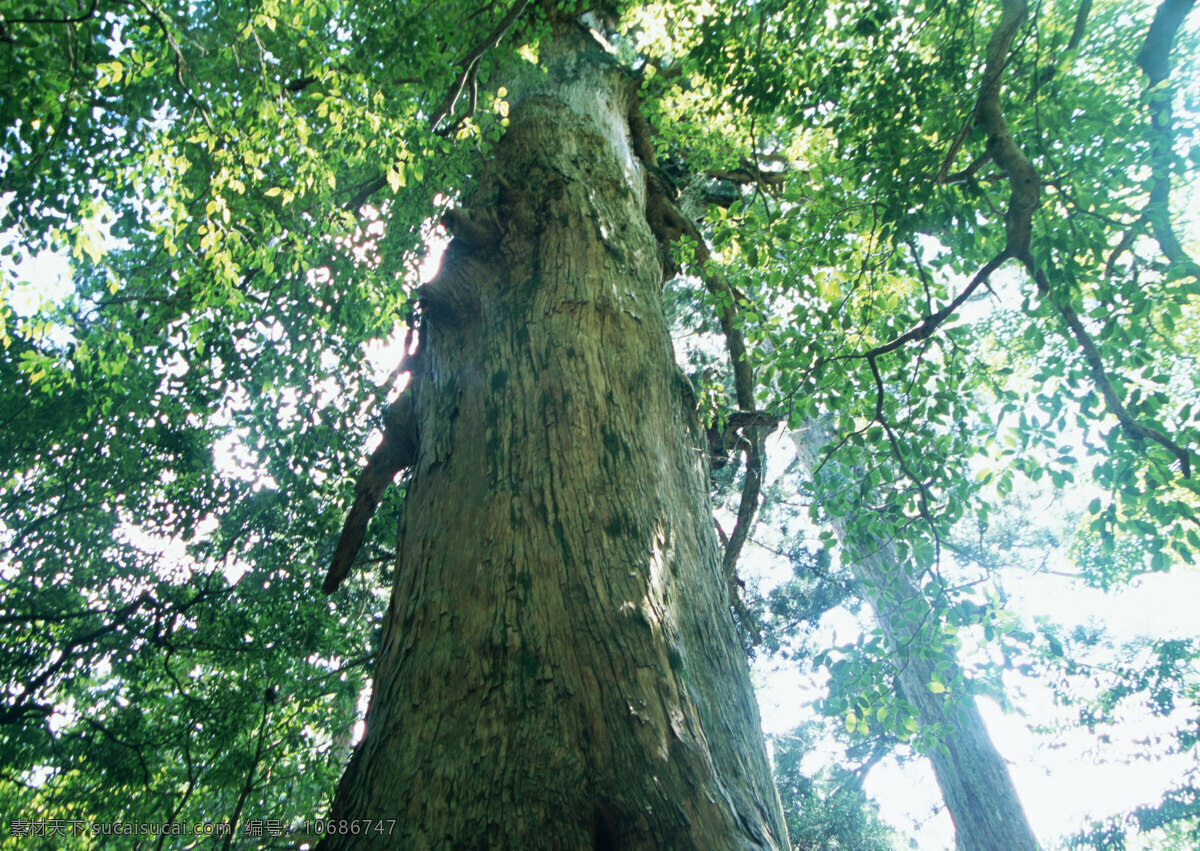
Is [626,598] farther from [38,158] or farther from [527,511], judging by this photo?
[38,158]

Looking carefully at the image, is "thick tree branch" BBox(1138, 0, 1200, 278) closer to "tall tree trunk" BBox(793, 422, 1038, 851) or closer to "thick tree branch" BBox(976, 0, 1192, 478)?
"thick tree branch" BBox(976, 0, 1192, 478)

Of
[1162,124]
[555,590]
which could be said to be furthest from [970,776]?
[555,590]

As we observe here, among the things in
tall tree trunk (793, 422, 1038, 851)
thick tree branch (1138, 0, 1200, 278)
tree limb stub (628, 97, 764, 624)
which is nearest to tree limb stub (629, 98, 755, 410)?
tree limb stub (628, 97, 764, 624)

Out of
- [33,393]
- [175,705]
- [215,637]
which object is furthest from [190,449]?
[175,705]

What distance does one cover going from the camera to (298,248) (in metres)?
3.61

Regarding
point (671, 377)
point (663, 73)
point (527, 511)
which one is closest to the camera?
point (527, 511)

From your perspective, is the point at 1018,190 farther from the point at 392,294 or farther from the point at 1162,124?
the point at 392,294

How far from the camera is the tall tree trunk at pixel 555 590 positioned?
1.33m

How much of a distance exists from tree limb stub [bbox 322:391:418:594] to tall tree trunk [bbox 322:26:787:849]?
7.4 inches

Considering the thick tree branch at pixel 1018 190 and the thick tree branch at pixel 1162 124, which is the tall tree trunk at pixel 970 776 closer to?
the thick tree branch at pixel 1018 190

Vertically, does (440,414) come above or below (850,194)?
below

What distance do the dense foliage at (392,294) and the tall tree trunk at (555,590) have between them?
108 cm

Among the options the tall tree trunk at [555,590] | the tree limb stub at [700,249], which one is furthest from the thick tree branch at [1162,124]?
the tree limb stub at [700,249]

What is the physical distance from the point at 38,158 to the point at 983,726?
947 centimetres
